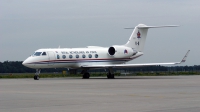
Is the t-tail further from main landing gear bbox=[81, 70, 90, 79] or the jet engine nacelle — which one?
main landing gear bbox=[81, 70, 90, 79]

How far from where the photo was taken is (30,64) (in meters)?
42.5

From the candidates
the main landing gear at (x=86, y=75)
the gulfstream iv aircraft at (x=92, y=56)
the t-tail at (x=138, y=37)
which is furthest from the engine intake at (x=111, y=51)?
the main landing gear at (x=86, y=75)

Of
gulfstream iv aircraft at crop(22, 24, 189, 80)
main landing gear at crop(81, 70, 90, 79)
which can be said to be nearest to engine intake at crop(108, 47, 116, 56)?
gulfstream iv aircraft at crop(22, 24, 189, 80)

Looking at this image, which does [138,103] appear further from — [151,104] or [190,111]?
[190,111]

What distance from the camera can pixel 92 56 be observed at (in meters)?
46.4

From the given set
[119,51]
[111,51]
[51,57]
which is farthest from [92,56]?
[51,57]

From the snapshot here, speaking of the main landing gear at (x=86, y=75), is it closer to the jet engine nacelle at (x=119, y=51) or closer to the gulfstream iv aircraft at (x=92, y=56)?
the gulfstream iv aircraft at (x=92, y=56)

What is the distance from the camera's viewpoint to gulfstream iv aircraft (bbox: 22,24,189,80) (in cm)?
4325

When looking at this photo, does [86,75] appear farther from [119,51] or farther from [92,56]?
[119,51]

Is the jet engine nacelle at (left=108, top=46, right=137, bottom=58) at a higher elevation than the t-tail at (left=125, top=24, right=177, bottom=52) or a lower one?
lower

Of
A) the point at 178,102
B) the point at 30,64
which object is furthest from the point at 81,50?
the point at 178,102

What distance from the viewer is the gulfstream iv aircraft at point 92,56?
43.2 metres

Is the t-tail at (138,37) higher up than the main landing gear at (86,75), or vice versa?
the t-tail at (138,37)

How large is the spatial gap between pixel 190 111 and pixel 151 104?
2292 millimetres
